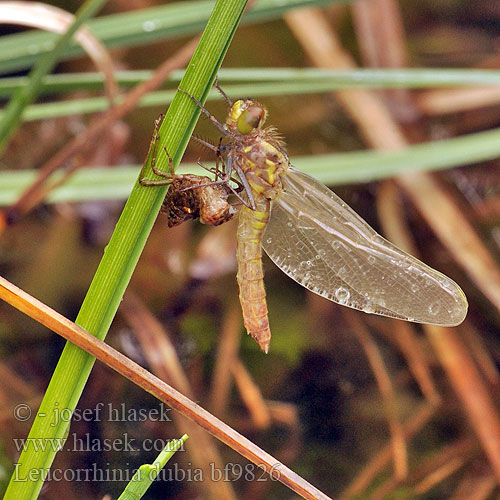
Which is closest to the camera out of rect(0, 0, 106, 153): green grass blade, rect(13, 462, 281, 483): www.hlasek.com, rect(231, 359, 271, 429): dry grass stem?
rect(0, 0, 106, 153): green grass blade

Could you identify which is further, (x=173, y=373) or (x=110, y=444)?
(x=173, y=373)

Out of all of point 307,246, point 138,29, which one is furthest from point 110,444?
point 138,29

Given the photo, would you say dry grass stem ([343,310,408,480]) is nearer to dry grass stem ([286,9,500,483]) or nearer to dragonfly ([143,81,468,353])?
dry grass stem ([286,9,500,483])

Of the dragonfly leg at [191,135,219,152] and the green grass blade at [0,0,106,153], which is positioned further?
the green grass blade at [0,0,106,153]

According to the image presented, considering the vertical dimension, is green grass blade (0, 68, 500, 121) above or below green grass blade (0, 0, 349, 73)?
below

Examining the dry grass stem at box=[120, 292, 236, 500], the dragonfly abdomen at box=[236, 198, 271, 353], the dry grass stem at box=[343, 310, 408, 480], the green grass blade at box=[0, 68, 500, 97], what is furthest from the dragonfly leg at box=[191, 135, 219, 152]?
the dry grass stem at box=[343, 310, 408, 480]

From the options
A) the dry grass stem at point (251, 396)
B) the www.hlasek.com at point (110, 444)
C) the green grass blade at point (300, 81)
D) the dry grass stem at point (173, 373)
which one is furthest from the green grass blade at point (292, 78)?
the www.hlasek.com at point (110, 444)

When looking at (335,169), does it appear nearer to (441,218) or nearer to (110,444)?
(441,218)

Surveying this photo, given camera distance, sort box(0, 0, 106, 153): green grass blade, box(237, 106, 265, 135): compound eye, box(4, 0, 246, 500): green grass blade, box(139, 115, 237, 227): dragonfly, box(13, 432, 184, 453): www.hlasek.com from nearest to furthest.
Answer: box(4, 0, 246, 500): green grass blade < box(139, 115, 237, 227): dragonfly < box(237, 106, 265, 135): compound eye < box(0, 0, 106, 153): green grass blade < box(13, 432, 184, 453): www.hlasek.com
